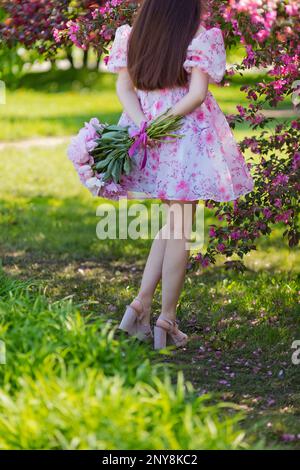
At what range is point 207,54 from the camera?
397 centimetres

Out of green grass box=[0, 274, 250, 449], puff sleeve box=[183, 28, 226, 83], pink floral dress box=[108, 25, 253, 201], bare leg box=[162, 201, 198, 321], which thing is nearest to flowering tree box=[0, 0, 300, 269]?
puff sleeve box=[183, 28, 226, 83]

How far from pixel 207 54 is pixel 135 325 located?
1361 mm

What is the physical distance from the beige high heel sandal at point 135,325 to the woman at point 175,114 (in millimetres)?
142

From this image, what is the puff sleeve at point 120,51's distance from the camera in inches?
166

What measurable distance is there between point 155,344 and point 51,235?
2.60 m

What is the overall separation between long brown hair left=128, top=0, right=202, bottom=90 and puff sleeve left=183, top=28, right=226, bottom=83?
0.14 feet

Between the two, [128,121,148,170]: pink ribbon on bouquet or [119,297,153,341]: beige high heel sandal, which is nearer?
[128,121,148,170]: pink ribbon on bouquet

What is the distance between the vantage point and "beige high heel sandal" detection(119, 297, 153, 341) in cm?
439

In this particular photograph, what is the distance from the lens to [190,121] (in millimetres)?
4105

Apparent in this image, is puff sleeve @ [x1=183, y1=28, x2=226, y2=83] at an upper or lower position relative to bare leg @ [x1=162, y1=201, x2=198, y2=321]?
upper

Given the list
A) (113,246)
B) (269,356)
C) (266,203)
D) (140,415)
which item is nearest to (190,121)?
(266,203)

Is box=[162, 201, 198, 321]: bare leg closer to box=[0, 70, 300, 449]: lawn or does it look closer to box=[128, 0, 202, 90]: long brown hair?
box=[0, 70, 300, 449]: lawn

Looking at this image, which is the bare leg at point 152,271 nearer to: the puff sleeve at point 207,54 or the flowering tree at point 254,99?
the flowering tree at point 254,99
